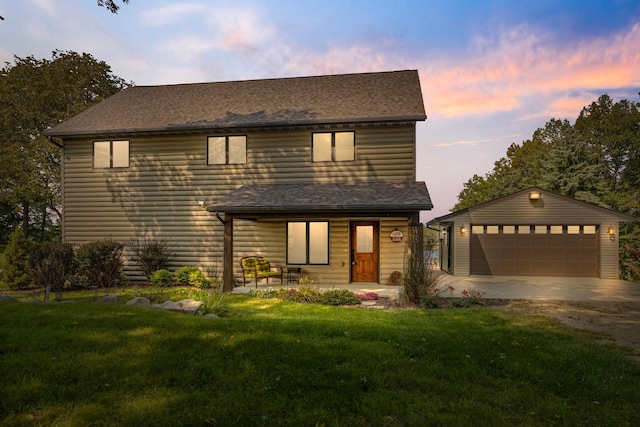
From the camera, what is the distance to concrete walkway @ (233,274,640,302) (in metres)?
10.3

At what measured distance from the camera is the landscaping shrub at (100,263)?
11.6m

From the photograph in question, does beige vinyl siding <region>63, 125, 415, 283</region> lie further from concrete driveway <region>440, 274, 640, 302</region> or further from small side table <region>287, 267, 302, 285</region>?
concrete driveway <region>440, 274, 640, 302</region>

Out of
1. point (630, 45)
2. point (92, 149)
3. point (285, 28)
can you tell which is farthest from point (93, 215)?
Answer: point (630, 45)

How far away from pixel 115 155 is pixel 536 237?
1761cm

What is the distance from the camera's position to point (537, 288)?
11945mm

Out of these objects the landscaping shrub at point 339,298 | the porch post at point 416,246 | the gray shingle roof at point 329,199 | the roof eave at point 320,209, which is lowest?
the landscaping shrub at point 339,298

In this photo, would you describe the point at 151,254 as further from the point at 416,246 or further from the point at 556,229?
the point at 556,229

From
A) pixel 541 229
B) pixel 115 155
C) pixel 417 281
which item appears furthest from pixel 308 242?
pixel 541 229

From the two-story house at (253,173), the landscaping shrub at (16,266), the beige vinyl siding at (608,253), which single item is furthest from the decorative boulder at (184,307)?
the beige vinyl siding at (608,253)

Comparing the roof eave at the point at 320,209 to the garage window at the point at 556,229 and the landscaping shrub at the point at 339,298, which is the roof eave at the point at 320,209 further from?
the garage window at the point at 556,229

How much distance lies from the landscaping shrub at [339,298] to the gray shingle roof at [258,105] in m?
5.97

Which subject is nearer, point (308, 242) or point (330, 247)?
point (330, 247)

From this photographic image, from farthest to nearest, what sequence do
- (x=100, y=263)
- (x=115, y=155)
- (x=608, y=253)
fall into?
(x=608, y=253), (x=115, y=155), (x=100, y=263)

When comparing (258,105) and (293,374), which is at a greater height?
(258,105)
